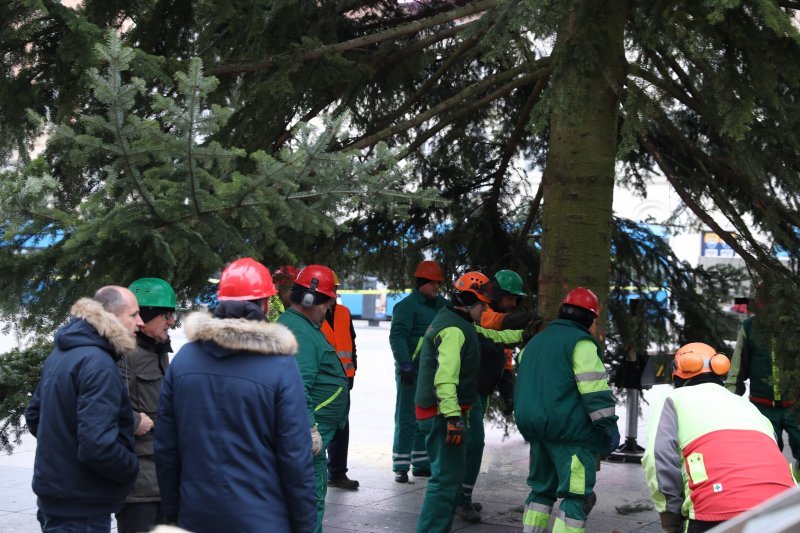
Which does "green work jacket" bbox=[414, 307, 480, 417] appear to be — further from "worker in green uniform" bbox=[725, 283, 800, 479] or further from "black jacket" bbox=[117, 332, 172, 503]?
"worker in green uniform" bbox=[725, 283, 800, 479]

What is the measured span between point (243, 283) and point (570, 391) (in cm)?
237

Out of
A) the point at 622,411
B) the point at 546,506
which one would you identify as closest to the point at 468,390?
the point at 546,506

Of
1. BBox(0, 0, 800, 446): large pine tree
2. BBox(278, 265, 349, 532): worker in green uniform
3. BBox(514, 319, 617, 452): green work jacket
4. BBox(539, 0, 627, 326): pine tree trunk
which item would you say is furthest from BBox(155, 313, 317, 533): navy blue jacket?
BBox(539, 0, 627, 326): pine tree trunk

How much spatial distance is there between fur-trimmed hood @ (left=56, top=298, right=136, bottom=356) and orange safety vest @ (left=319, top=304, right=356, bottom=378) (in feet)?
12.0

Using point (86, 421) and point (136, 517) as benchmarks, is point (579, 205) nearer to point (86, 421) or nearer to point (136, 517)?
point (136, 517)

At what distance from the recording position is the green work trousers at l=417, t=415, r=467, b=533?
20.0 feet

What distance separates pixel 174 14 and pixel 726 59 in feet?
11.0

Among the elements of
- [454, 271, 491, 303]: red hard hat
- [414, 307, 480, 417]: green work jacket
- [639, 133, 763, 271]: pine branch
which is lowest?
[414, 307, 480, 417]: green work jacket

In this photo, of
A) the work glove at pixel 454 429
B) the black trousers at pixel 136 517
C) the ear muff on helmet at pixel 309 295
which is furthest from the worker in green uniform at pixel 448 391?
the black trousers at pixel 136 517

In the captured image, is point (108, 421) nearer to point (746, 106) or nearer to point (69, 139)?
point (69, 139)

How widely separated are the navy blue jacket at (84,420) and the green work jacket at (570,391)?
2.41 meters

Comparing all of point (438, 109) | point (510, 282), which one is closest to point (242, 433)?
point (438, 109)

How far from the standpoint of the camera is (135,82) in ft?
12.6

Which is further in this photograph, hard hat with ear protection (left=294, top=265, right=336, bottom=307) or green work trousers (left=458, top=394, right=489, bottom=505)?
green work trousers (left=458, top=394, right=489, bottom=505)
